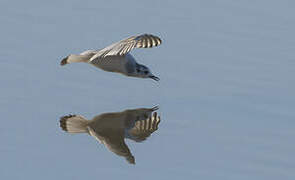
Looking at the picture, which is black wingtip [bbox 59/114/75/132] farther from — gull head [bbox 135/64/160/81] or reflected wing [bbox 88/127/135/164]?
gull head [bbox 135/64/160/81]

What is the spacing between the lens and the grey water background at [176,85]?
688cm

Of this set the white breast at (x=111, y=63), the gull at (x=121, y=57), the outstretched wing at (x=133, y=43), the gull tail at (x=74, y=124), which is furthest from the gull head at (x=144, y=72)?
the gull tail at (x=74, y=124)

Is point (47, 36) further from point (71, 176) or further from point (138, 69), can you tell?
point (71, 176)

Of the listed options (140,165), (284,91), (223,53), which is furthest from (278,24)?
(140,165)

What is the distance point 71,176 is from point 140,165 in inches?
25.5

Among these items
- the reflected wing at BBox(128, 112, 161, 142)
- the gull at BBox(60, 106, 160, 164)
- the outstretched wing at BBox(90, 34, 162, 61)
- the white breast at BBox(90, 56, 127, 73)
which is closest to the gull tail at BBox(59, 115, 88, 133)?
the gull at BBox(60, 106, 160, 164)

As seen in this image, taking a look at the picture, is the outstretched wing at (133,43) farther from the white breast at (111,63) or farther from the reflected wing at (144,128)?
the reflected wing at (144,128)

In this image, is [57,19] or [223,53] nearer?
[223,53]

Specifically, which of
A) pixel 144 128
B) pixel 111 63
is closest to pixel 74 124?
pixel 144 128

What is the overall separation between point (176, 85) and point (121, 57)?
621mm

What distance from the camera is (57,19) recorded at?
10.9m

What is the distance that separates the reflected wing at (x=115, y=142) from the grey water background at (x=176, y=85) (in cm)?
9

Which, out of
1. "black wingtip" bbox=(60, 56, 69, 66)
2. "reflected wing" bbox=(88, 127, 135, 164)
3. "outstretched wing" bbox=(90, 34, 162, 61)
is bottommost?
"reflected wing" bbox=(88, 127, 135, 164)

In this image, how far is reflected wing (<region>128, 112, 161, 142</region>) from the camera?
7702 millimetres
